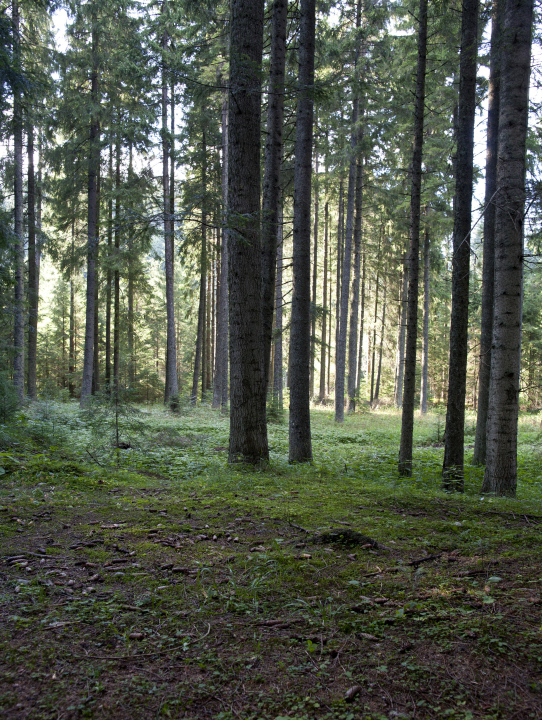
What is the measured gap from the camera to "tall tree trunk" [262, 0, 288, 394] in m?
8.76

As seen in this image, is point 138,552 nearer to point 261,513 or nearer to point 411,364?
point 261,513

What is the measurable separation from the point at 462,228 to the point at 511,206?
4.92 ft

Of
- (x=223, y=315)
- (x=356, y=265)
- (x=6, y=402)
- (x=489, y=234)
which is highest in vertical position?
(x=356, y=265)

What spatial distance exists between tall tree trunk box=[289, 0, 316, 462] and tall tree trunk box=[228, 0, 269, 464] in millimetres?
1119

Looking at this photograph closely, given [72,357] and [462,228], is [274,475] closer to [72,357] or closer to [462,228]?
[462,228]

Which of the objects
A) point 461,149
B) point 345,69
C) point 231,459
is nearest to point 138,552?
point 231,459

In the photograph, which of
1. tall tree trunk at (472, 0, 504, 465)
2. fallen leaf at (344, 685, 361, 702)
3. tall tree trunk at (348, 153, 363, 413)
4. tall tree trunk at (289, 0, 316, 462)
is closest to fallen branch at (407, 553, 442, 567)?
fallen leaf at (344, 685, 361, 702)

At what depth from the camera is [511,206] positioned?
6.34 meters

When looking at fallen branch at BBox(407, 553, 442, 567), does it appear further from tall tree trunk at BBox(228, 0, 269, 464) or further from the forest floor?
tall tree trunk at BBox(228, 0, 269, 464)

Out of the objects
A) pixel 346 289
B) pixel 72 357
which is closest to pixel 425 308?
pixel 346 289

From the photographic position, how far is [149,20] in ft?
56.7

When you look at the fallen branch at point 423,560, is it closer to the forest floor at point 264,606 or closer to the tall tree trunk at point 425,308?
the forest floor at point 264,606

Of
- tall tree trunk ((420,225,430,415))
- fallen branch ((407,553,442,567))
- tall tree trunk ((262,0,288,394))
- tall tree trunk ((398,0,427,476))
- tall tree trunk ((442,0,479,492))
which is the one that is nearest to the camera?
fallen branch ((407,553,442,567))

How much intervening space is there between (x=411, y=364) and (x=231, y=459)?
369 cm
